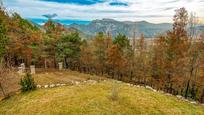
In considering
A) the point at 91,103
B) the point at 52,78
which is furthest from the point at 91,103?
the point at 52,78

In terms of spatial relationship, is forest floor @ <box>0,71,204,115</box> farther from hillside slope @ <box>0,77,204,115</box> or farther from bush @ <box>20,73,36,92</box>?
bush @ <box>20,73,36,92</box>

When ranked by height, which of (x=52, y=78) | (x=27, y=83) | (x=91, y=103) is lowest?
(x=52, y=78)

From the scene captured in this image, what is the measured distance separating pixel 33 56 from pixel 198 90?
40.4 m

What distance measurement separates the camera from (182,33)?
36.0 m

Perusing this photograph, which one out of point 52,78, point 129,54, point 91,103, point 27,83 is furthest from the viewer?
point 129,54

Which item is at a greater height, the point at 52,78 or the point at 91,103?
the point at 91,103

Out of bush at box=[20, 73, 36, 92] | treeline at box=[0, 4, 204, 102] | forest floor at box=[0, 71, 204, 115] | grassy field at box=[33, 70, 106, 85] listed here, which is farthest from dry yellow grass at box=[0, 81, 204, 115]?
treeline at box=[0, 4, 204, 102]

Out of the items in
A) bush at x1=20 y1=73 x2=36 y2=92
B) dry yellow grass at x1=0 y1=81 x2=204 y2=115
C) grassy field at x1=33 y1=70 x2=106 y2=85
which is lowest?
grassy field at x1=33 y1=70 x2=106 y2=85

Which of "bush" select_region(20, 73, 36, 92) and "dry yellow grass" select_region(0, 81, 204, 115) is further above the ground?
"bush" select_region(20, 73, 36, 92)

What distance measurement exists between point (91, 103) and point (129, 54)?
39.1 m

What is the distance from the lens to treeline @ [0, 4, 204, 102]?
36.7 meters

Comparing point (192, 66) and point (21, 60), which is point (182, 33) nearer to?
point (192, 66)

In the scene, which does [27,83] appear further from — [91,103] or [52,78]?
[52,78]

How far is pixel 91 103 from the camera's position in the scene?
20.3m
